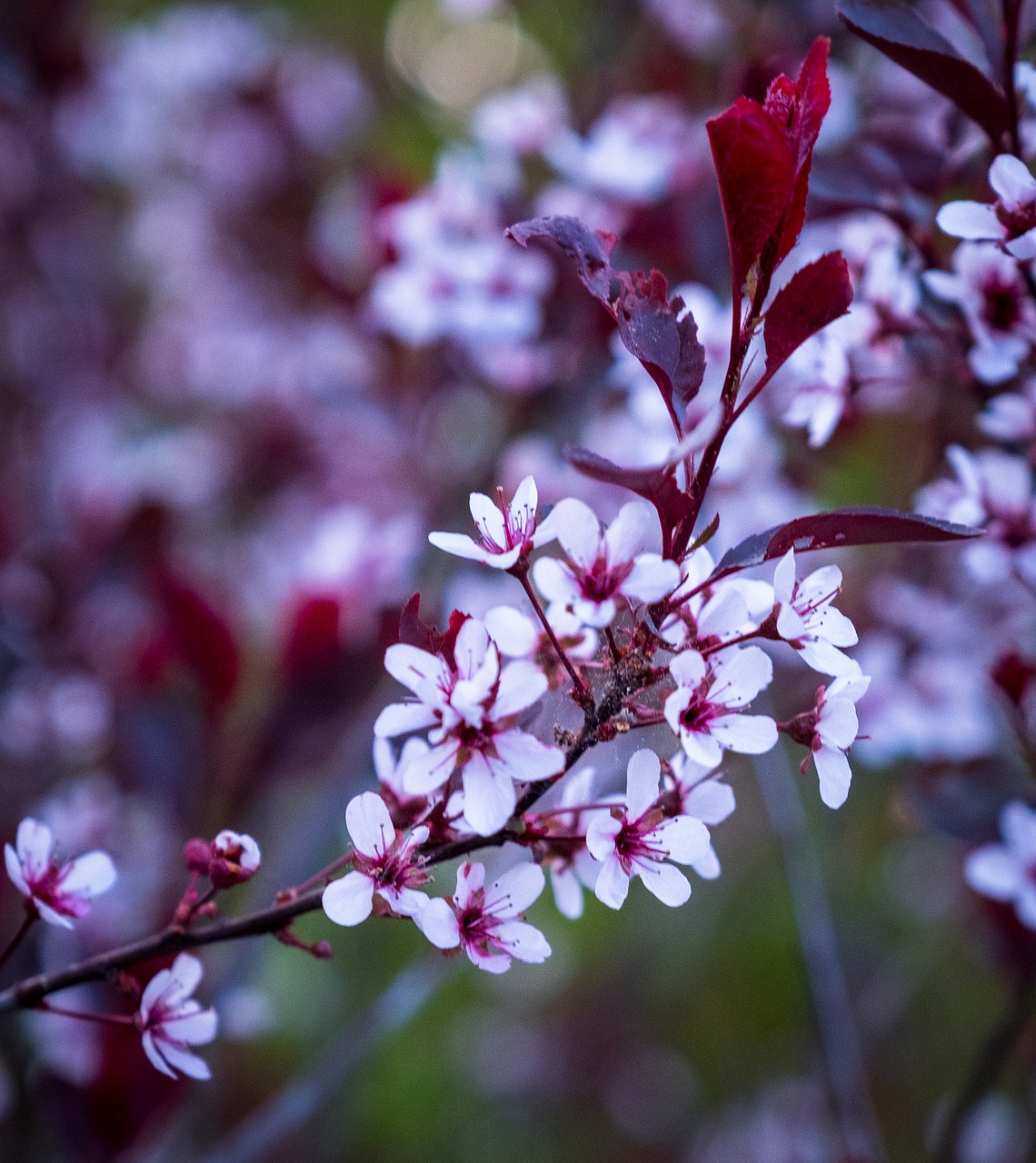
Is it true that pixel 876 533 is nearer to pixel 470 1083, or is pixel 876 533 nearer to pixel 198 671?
pixel 198 671

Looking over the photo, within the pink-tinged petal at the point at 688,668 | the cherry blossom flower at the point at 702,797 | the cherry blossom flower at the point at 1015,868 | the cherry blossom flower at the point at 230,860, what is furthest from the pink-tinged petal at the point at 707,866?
the cherry blossom flower at the point at 1015,868

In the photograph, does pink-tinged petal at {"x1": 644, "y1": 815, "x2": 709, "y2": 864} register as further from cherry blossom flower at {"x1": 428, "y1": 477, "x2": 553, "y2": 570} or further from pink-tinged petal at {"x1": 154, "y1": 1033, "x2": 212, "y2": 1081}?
pink-tinged petal at {"x1": 154, "y1": 1033, "x2": 212, "y2": 1081}

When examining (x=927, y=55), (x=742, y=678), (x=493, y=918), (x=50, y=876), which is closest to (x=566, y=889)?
(x=493, y=918)

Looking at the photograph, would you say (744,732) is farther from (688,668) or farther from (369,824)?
(369,824)

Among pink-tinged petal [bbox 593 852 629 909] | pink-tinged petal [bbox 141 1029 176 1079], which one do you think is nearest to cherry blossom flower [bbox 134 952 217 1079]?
pink-tinged petal [bbox 141 1029 176 1079]

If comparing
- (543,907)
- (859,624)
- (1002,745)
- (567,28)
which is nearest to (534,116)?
(859,624)

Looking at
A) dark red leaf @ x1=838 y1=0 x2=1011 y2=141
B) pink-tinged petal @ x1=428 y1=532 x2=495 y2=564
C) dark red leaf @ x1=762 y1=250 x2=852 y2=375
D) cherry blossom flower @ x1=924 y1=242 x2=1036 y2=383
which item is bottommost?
pink-tinged petal @ x1=428 y1=532 x2=495 y2=564
